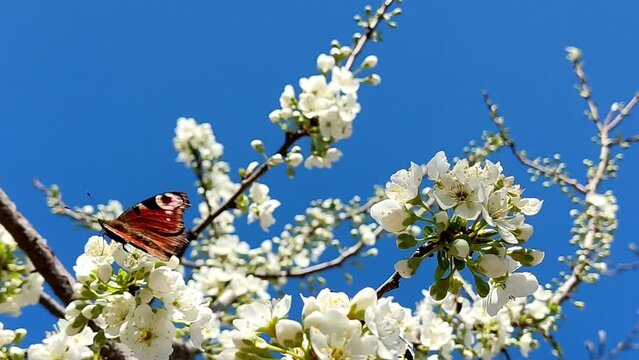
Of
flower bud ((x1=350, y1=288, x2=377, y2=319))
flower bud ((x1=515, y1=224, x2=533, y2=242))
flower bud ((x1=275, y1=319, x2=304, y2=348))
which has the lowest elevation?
flower bud ((x1=275, y1=319, x2=304, y2=348))

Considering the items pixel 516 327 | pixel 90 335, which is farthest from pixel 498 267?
pixel 516 327

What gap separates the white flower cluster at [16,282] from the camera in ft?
9.78

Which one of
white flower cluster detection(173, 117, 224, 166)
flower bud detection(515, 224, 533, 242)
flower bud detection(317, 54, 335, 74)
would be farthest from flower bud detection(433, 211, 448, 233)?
white flower cluster detection(173, 117, 224, 166)

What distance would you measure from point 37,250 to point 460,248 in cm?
→ 210

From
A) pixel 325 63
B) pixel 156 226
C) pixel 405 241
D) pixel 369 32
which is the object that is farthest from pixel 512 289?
pixel 369 32

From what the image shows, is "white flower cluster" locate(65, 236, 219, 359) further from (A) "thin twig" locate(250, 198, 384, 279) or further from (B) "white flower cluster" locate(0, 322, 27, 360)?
(A) "thin twig" locate(250, 198, 384, 279)

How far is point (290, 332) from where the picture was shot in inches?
61.7

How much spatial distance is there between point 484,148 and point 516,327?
1.96 meters

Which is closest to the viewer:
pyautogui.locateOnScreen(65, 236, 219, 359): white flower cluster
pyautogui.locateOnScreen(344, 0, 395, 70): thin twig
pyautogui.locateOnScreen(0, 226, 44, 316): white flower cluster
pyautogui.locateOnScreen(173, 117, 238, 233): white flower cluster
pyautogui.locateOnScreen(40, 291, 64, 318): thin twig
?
pyautogui.locateOnScreen(65, 236, 219, 359): white flower cluster

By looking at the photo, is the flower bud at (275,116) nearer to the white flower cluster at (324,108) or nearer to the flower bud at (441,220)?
the white flower cluster at (324,108)

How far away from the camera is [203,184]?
523 cm

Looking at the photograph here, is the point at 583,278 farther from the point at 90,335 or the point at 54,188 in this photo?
the point at 54,188

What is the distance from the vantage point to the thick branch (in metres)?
2.73

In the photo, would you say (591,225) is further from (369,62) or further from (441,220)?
(441,220)
